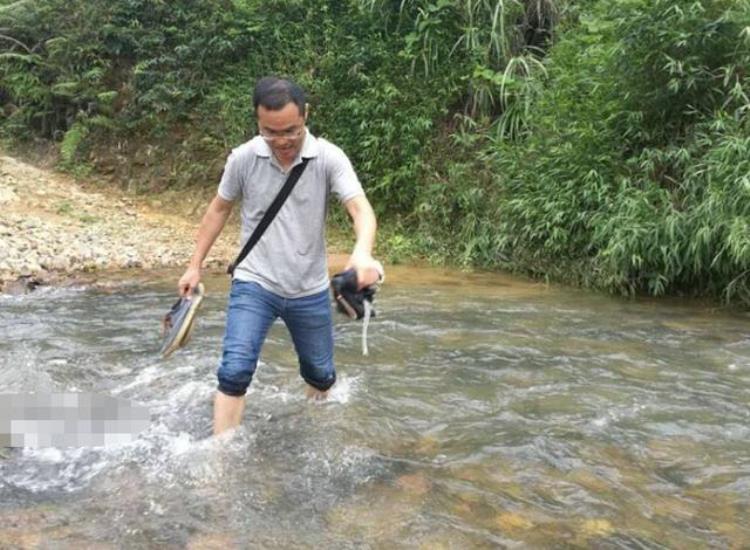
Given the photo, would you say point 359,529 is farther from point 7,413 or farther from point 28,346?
point 28,346

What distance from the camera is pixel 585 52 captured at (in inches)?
394

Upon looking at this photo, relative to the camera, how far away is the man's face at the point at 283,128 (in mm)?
3396

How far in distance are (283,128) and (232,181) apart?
0.48 m

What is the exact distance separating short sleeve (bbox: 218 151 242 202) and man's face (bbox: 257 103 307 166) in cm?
25

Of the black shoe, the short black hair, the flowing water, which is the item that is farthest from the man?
the flowing water

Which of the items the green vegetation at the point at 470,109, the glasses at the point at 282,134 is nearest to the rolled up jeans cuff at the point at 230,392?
the glasses at the point at 282,134

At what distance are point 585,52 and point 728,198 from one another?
3.39 metres

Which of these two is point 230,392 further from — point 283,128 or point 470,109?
point 470,109

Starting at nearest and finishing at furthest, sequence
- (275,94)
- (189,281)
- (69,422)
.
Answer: (275,94) < (189,281) < (69,422)

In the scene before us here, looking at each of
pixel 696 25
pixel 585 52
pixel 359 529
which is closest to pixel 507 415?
pixel 359 529

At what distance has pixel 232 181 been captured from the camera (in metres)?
3.77

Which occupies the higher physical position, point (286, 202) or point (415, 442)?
point (286, 202)

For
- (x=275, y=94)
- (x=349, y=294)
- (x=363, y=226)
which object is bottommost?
(x=349, y=294)

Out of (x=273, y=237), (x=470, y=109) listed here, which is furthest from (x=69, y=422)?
(x=470, y=109)
